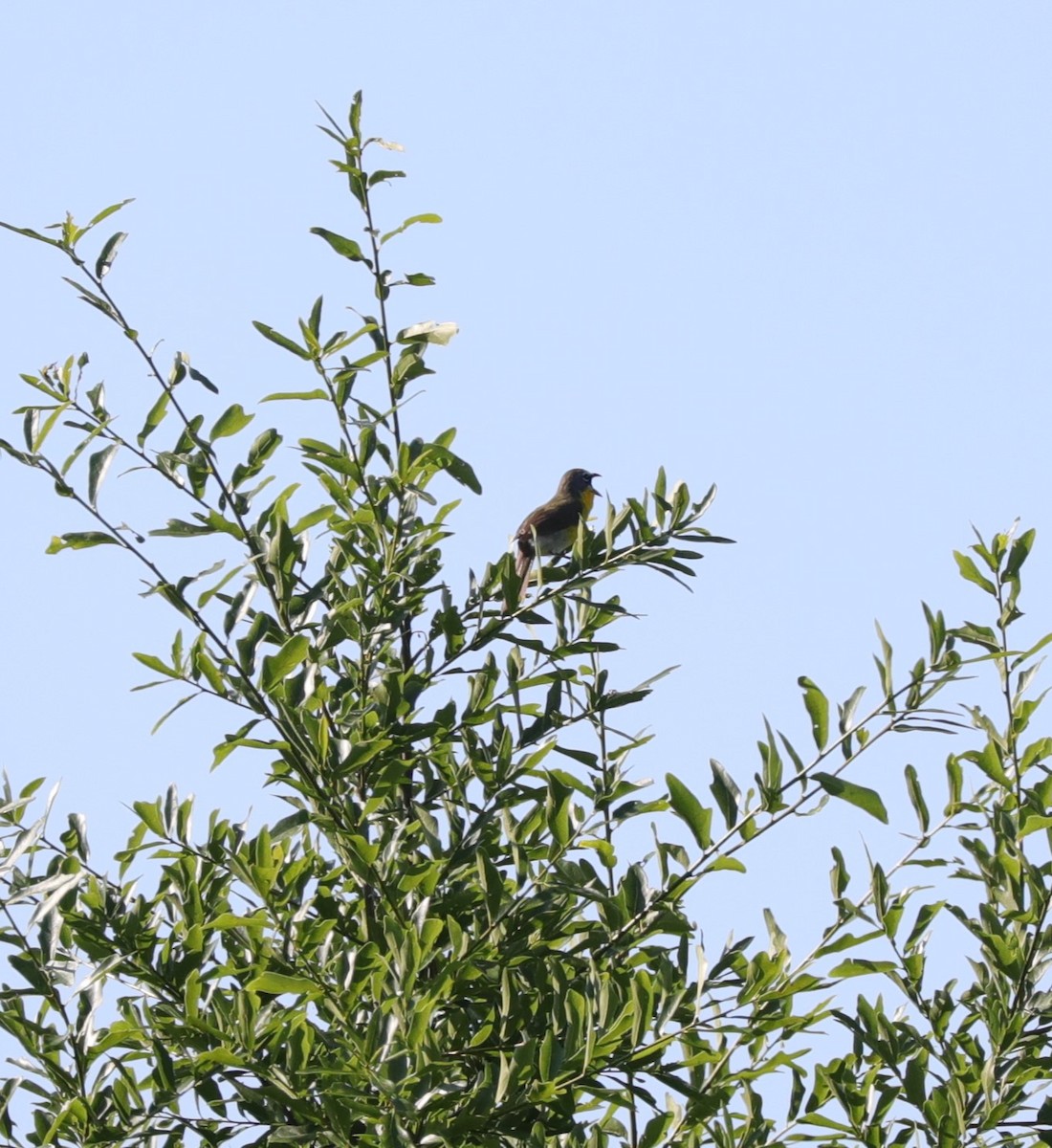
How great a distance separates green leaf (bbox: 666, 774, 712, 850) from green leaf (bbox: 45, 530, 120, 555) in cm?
156

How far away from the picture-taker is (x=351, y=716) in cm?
415

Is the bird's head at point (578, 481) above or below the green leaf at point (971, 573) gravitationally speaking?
above

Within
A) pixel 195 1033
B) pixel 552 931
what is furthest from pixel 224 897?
pixel 552 931

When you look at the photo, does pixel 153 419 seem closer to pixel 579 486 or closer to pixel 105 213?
pixel 105 213

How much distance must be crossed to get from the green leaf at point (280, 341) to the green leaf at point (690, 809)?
5.05ft

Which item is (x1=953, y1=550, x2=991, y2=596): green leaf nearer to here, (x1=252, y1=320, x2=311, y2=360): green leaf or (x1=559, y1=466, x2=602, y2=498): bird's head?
(x1=252, y1=320, x2=311, y2=360): green leaf

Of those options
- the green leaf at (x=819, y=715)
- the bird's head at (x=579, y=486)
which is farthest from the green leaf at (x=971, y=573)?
the bird's head at (x=579, y=486)

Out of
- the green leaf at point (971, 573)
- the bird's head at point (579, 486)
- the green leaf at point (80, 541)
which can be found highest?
the bird's head at point (579, 486)

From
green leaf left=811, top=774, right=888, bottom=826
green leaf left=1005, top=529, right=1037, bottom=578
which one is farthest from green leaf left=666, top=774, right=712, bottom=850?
green leaf left=1005, top=529, right=1037, bottom=578

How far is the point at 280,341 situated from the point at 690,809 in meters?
1.67

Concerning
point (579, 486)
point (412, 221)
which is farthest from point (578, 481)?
point (412, 221)

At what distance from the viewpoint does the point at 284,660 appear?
3.68 m

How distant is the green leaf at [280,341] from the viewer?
13.9 ft

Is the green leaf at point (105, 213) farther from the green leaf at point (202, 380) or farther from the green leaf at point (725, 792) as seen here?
the green leaf at point (725, 792)
